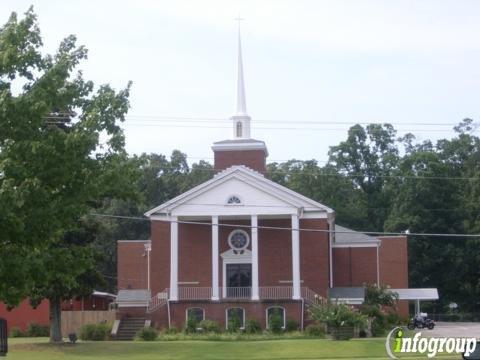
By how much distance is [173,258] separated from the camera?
59875 mm

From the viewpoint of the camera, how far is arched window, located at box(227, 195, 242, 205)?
6006cm

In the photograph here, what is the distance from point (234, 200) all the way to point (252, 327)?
27.2 feet

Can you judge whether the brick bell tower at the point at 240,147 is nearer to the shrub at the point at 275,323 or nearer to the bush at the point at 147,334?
the shrub at the point at 275,323

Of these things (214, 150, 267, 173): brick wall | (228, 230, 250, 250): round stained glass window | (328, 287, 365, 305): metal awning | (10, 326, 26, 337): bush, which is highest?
(214, 150, 267, 173): brick wall

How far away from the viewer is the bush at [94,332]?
54188mm

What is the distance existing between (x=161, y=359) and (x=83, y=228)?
1003 cm

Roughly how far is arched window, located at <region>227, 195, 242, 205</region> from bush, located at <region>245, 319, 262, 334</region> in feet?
24.7

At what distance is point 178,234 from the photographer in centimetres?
6212

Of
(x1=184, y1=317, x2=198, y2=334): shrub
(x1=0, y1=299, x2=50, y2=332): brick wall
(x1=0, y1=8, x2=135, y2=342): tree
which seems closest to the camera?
(x1=0, y1=8, x2=135, y2=342): tree

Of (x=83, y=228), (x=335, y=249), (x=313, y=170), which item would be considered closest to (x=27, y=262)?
(x=83, y=228)

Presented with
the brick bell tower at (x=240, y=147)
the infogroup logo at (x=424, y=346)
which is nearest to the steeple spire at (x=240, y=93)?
the brick bell tower at (x=240, y=147)

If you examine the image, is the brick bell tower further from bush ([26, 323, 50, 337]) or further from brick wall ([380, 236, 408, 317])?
bush ([26, 323, 50, 337])

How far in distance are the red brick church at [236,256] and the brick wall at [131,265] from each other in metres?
3.63

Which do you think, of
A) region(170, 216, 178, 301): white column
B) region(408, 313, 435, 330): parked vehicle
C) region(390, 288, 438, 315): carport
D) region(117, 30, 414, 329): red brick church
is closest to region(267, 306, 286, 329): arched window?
region(117, 30, 414, 329): red brick church
